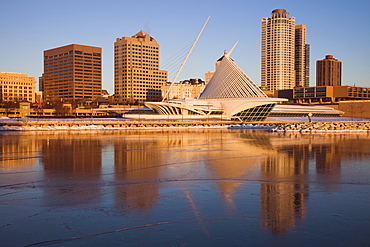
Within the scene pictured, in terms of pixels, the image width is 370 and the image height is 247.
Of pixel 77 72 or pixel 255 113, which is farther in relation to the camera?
pixel 77 72

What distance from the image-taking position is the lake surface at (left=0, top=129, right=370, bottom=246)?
24.1 feet

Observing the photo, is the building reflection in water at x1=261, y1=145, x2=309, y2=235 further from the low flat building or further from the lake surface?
A: the low flat building

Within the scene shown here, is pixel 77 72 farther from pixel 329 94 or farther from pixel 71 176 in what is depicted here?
pixel 71 176

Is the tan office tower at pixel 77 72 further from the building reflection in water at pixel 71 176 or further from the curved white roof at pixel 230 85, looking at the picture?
the building reflection in water at pixel 71 176

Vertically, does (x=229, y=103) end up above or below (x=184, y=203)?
above

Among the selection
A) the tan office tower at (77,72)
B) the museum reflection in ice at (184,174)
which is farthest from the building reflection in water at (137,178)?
the tan office tower at (77,72)

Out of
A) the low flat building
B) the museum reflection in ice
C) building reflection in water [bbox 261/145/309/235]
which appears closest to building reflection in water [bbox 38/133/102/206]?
the museum reflection in ice

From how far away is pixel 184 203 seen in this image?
9.67m

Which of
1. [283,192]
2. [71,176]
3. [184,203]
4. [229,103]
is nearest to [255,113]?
[229,103]

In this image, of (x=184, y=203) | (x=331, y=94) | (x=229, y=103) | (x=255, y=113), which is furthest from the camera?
(x=331, y=94)

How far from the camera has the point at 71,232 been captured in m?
7.57

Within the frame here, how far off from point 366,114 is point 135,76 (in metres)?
125

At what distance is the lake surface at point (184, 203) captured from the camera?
24.1 feet

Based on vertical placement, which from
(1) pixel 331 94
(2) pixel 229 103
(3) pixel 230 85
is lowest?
(2) pixel 229 103
